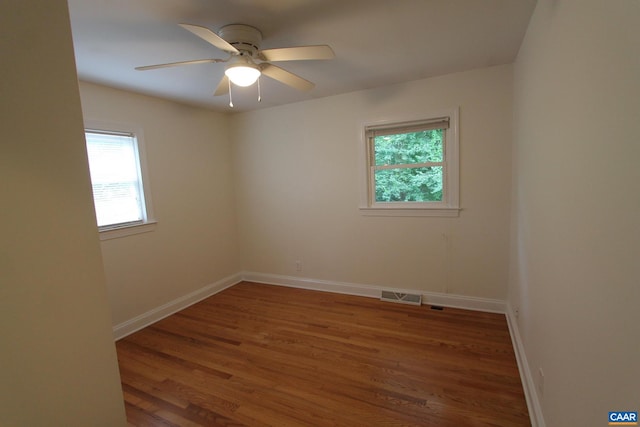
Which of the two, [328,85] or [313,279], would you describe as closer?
[328,85]

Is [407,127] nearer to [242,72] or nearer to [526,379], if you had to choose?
[242,72]

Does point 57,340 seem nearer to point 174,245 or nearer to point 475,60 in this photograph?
point 174,245

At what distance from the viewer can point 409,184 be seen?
323cm

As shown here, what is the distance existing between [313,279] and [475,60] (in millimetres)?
3041

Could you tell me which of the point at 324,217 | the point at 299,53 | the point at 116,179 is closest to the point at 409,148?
the point at 324,217

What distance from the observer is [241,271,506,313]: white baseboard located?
9.77ft

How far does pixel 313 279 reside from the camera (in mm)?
3844

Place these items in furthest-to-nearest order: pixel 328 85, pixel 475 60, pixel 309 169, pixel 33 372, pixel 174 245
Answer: pixel 309 169 → pixel 174 245 → pixel 328 85 → pixel 475 60 → pixel 33 372

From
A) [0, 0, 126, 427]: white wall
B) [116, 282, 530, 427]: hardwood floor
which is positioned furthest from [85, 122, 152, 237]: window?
[0, 0, 126, 427]: white wall

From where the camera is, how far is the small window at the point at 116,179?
269 centimetres

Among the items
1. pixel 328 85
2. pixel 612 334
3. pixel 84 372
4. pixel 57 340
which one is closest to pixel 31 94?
pixel 57 340

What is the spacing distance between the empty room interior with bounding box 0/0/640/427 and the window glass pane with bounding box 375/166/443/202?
0.03 m

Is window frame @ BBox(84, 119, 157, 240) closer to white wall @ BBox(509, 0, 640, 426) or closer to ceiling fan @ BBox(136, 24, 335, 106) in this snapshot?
ceiling fan @ BBox(136, 24, 335, 106)

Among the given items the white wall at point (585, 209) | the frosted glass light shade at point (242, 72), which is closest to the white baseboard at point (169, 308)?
the frosted glass light shade at point (242, 72)
